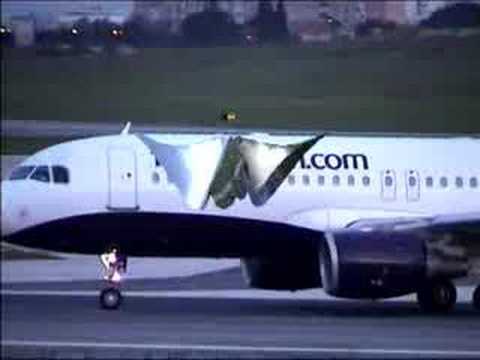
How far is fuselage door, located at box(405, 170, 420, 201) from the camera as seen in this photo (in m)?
21.9

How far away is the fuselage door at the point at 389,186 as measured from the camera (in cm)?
2181

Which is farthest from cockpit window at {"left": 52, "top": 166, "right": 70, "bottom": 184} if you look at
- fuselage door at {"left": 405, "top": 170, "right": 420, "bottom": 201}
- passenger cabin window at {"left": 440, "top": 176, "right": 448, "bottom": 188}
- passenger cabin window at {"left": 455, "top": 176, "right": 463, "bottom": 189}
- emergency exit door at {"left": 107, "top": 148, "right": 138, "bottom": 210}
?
passenger cabin window at {"left": 455, "top": 176, "right": 463, "bottom": 189}

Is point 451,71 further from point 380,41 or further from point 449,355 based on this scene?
point 449,355

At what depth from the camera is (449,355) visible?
51.8ft

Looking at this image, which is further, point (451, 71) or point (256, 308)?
point (256, 308)

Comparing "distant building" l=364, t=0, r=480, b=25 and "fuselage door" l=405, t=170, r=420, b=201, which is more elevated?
"distant building" l=364, t=0, r=480, b=25

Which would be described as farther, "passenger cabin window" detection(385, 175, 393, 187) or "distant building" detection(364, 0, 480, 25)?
"passenger cabin window" detection(385, 175, 393, 187)

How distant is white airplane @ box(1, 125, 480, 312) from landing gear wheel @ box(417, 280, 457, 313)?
0.05ft

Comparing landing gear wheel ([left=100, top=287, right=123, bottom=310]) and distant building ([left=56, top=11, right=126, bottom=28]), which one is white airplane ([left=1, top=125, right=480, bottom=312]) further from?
distant building ([left=56, top=11, right=126, bottom=28])

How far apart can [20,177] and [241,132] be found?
7.57 feet

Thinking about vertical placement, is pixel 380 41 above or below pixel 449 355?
above

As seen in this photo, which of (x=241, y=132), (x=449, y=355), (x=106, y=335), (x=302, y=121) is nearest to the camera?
(x=449, y=355)

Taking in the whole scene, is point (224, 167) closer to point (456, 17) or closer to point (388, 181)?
point (388, 181)

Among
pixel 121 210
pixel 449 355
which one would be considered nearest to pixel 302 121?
pixel 121 210
